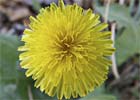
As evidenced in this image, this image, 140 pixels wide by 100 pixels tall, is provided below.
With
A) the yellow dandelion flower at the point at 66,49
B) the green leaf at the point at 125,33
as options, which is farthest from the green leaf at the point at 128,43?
the yellow dandelion flower at the point at 66,49

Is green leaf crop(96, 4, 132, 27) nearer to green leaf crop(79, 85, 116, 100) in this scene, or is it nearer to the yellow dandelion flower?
green leaf crop(79, 85, 116, 100)

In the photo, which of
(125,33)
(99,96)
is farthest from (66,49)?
(125,33)

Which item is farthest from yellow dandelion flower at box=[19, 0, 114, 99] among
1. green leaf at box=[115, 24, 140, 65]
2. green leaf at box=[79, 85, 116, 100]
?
green leaf at box=[115, 24, 140, 65]

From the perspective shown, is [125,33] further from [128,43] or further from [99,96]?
[99,96]

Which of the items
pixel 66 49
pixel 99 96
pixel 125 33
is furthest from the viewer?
pixel 125 33

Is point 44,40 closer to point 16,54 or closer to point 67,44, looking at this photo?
point 67,44

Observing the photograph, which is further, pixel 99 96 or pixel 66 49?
pixel 99 96

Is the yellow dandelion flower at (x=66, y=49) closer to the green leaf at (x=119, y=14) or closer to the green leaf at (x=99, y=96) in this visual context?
the green leaf at (x=99, y=96)

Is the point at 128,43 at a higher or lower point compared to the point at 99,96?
higher
